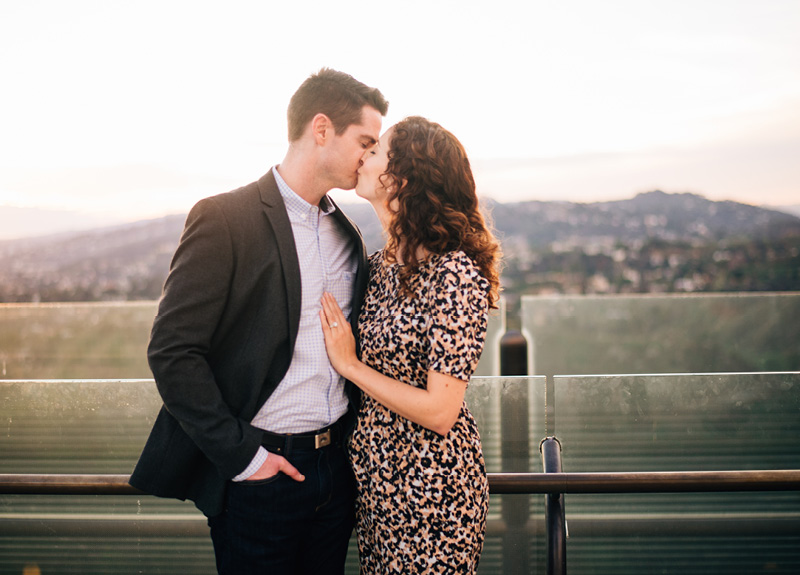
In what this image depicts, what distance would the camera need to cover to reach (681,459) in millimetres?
2037

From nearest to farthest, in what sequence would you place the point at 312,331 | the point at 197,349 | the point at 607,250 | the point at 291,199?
the point at 197,349
the point at 312,331
the point at 291,199
the point at 607,250

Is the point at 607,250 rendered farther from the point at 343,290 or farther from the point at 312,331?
the point at 312,331

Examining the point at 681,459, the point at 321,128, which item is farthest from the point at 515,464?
the point at 321,128

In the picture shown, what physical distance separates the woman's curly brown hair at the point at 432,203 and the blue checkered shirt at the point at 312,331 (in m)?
0.18

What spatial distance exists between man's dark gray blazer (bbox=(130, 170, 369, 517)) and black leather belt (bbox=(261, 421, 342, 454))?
0.08 m

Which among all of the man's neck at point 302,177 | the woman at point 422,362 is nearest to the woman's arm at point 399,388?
the woman at point 422,362

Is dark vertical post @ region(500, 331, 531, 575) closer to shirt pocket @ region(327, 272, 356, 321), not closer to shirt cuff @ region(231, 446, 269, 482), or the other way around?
shirt pocket @ region(327, 272, 356, 321)

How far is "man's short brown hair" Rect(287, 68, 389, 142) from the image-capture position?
5.59 ft

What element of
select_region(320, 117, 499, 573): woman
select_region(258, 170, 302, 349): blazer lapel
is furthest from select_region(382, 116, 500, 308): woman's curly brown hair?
select_region(258, 170, 302, 349): blazer lapel

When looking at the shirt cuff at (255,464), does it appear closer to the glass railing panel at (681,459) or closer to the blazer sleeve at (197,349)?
the blazer sleeve at (197,349)

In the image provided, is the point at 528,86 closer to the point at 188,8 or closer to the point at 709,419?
the point at 188,8

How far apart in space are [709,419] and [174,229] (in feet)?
17.7

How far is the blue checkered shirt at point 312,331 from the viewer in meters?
1.42

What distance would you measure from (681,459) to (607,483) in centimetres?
56
